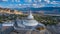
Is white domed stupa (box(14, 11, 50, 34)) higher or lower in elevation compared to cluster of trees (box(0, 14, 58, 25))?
lower

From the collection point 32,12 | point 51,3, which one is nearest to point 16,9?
point 32,12

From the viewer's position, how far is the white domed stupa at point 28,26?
1.90m

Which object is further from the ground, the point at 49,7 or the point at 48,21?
the point at 49,7

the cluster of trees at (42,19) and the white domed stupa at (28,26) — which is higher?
the cluster of trees at (42,19)

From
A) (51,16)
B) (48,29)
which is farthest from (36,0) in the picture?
(48,29)

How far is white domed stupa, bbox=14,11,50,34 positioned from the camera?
190 centimetres

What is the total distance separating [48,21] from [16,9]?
1.58 ft

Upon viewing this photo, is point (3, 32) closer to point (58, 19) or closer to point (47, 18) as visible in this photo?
point (47, 18)

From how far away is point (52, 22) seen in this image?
196 centimetres

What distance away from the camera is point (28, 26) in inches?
75.5

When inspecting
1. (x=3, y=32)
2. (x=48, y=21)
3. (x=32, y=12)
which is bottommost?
(x=3, y=32)

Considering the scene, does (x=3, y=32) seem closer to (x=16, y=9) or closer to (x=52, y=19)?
Result: (x=16, y=9)

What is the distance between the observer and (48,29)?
195 cm

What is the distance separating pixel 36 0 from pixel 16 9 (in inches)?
12.3
